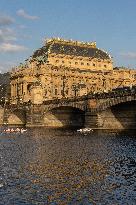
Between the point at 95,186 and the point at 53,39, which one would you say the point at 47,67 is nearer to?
the point at 53,39

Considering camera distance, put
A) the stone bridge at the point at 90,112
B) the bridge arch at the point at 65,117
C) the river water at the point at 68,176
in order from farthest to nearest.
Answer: the bridge arch at the point at 65,117
the stone bridge at the point at 90,112
the river water at the point at 68,176

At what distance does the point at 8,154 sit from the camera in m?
56.2

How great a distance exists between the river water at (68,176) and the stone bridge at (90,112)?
3957 cm

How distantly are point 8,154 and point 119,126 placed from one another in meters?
55.9

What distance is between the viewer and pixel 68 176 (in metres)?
39.6

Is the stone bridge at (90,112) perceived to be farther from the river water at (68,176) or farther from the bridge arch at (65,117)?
the river water at (68,176)

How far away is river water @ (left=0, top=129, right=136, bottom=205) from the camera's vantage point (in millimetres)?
31438

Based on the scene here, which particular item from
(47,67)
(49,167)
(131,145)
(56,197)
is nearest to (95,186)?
(56,197)

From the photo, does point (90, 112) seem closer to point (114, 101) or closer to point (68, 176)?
point (114, 101)

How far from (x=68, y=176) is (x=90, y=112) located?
65.6m

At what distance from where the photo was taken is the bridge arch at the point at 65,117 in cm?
13538

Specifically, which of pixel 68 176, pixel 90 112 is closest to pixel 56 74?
pixel 90 112

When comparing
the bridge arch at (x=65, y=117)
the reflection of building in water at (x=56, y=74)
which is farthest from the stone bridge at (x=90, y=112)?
the reflection of building in water at (x=56, y=74)

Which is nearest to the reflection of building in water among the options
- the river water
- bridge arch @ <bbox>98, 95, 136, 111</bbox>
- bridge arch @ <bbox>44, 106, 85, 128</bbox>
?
bridge arch @ <bbox>44, 106, 85, 128</bbox>
